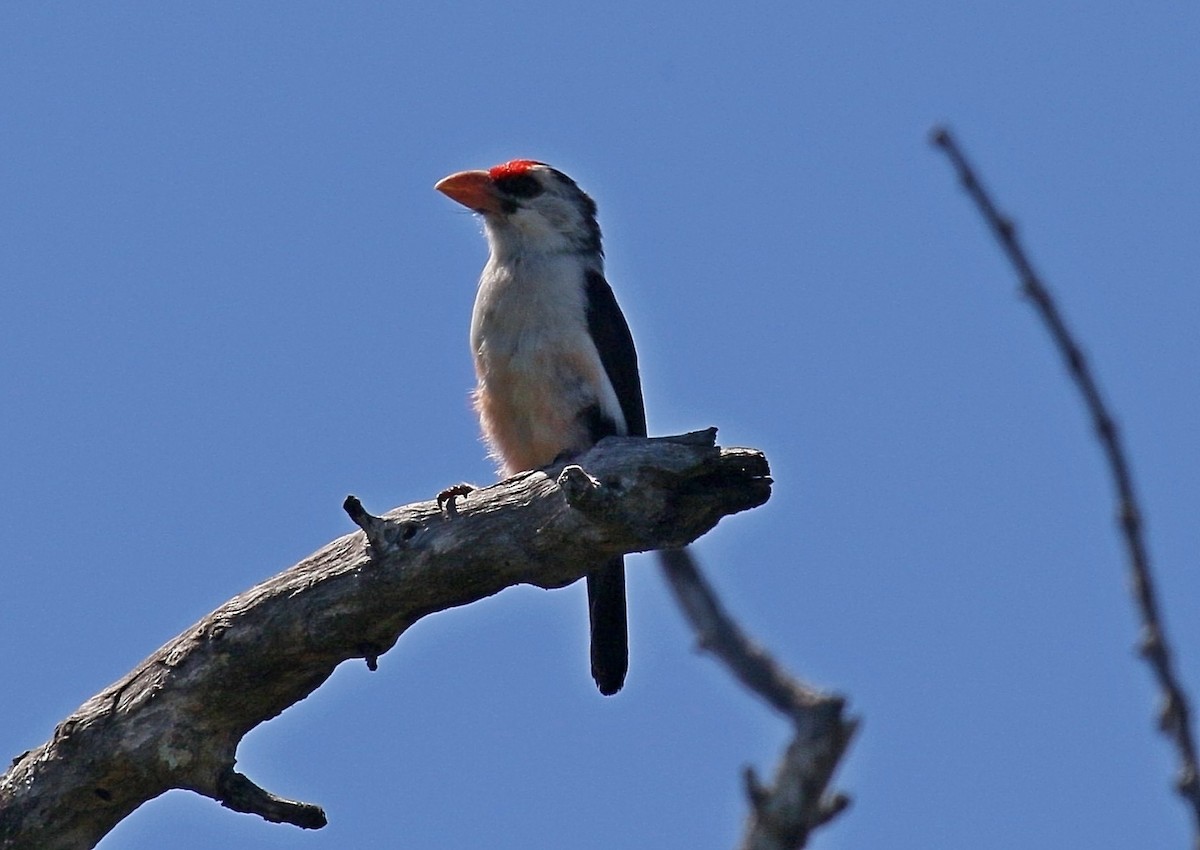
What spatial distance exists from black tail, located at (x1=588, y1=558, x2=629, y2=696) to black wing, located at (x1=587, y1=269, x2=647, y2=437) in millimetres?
692

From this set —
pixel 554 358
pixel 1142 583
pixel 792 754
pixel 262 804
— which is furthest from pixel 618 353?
pixel 1142 583

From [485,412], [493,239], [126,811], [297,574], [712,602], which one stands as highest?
[493,239]

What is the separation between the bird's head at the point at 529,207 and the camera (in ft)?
25.8

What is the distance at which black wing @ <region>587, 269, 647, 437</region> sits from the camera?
23.5 ft

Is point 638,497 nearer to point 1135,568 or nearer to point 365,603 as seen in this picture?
point 365,603

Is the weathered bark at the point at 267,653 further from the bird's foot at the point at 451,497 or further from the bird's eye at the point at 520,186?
the bird's eye at the point at 520,186

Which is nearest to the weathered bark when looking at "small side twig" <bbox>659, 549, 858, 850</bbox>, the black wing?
the black wing

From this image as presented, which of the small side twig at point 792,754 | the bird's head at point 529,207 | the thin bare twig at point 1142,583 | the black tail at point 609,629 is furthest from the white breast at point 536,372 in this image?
the thin bare twig at point 1142,583

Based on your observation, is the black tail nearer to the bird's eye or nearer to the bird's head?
the bird's head

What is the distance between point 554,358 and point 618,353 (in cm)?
43

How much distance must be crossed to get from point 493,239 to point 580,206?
51cm

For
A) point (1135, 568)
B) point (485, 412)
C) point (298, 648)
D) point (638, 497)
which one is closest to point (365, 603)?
point (298, 648)

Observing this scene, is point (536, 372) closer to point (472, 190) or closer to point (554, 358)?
point (554, 358)

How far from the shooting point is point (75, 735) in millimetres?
5621
